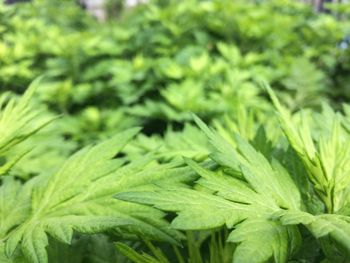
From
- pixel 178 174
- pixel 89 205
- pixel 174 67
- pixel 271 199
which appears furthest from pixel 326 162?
pixel 174 67

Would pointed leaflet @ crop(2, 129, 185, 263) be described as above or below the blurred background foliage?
above

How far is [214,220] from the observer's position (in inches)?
25.5

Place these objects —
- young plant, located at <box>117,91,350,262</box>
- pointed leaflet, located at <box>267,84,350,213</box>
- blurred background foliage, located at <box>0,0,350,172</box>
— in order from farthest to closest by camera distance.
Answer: blurred background foliage, located at <box>0,0,350,172</box> < pointed leaflet, located at <box>267,84,350,213</box> < young plant, located at <box>117,91,350,262</box>

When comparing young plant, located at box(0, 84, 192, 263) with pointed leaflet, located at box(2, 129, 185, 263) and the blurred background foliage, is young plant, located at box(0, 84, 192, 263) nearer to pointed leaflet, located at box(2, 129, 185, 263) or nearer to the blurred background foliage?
pointed leaflet, located at box(2, 129, 185, 263)

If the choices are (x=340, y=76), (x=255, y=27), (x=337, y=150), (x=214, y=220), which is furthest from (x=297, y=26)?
(x=214, y=220)

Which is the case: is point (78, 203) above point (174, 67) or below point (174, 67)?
above

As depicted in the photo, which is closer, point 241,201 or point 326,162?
point 241,201

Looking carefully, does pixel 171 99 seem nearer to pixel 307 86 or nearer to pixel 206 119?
pixel 206 119

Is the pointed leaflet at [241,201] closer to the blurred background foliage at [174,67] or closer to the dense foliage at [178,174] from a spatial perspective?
the dense foliage at [178,174]

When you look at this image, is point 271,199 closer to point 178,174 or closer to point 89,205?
point 178,174

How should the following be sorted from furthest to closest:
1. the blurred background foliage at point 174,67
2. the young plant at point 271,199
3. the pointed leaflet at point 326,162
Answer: the blurred background foliage at point 174,67, the pointed leaflet at point 326,162, the young plant at point 271,199

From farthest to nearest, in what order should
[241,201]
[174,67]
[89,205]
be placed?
[174,67] → [89,205] → [241,201]

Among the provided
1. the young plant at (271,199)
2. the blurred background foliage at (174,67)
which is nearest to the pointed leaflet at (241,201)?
the young plant at (271,199)

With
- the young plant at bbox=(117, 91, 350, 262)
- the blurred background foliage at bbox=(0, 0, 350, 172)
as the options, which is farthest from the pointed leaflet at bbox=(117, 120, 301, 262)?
the blurred background foliage at bbox=(0, 0, 350, 172)
